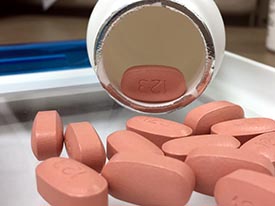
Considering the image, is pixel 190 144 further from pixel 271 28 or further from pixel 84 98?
pixel 271 28

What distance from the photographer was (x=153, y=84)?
1.87ft

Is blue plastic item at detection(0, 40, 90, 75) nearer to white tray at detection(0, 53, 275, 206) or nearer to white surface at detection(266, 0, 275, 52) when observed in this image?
white tray at detection(0, 53, 275, 206)

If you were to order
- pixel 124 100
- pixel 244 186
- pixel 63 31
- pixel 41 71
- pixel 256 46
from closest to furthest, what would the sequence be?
pixel 244 186 → pixel 124 100 → pixel 41 71 → pixel 256 46 → pixel 63 31

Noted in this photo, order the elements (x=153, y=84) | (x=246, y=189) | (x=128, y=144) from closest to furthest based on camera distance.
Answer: (x=246, y=189)
(x=128, y=144)
(x=153, y=84)

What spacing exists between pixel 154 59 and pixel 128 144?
21 cm

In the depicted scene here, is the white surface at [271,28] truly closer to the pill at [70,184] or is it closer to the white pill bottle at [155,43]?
the white pill bottle at [155,43]

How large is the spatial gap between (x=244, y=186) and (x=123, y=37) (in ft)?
1.08

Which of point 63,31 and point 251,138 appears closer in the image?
point 251,138

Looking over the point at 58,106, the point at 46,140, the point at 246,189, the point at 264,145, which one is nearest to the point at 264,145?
the point at 264,145

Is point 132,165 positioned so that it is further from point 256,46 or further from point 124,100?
point 256,46

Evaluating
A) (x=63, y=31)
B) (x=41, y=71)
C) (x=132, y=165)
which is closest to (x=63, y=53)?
(x=41, y=71)

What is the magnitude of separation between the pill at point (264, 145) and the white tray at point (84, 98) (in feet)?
0.45

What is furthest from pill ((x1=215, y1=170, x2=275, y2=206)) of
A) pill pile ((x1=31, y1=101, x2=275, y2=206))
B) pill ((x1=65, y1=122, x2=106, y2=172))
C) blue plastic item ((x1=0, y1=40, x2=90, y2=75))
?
blue plastic item ((x1=0, y1=40, x2=90, y2=75))

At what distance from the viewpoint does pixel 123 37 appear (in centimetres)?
60
